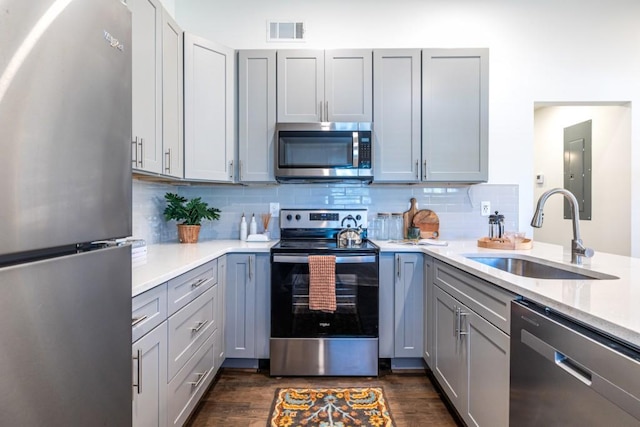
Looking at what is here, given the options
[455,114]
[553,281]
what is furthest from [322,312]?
[455,114]

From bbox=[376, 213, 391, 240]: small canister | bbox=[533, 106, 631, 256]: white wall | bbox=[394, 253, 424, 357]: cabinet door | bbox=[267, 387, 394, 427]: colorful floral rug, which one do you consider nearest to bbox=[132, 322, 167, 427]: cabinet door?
bbox=[267, 387, 394, 427]: colorful floral rug

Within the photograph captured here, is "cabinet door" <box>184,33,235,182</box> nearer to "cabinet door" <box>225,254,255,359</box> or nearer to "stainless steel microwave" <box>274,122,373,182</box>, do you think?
"stainless steel microwave" <box>274,122,373,182</box>

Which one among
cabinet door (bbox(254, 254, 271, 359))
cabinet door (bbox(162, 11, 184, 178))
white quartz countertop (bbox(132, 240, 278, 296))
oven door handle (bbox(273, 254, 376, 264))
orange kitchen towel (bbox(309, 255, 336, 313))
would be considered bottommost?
cabinet door (bbox(254, 254, 271, 359))

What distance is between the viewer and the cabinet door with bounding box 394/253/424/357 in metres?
2.20

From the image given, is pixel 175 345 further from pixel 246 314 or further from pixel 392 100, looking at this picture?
pixel 392 100

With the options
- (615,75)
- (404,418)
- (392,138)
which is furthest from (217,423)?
(615,75)

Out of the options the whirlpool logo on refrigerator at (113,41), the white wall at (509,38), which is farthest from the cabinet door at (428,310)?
the whirlpool logo on refrigerator at (113,41)

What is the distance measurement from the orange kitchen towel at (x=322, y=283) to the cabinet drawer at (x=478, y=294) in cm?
68

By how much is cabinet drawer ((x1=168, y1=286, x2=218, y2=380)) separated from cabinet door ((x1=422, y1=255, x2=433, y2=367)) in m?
1.42

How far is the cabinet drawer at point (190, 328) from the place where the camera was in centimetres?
141

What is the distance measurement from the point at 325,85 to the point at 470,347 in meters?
2.00

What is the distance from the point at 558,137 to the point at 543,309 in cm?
364

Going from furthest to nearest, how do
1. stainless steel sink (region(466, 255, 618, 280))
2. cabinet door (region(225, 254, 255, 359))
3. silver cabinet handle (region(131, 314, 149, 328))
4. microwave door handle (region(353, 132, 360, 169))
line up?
microwave door handle (region(353, 132, 360, 169)) < cabinet door (region(225, 254, 255, 359)) < stainless steel sink (region(466, 255, 618, 280)) < silver cabinet handle (region(131, 314, 149, 328))

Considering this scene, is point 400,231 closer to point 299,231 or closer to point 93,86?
point 299,231
